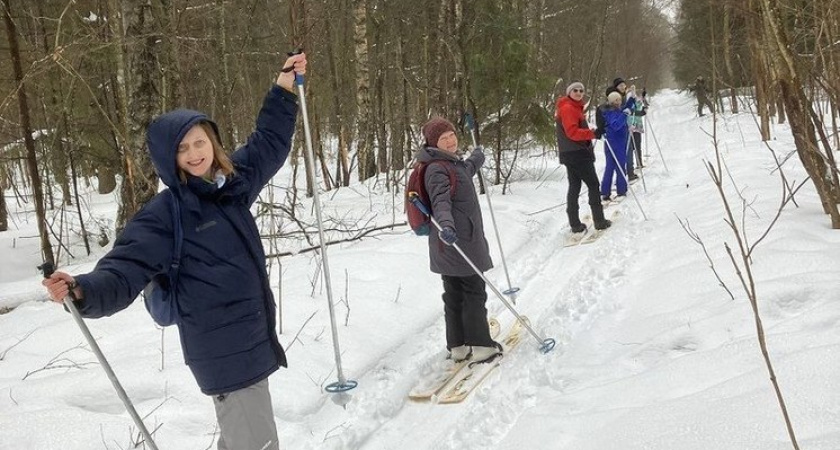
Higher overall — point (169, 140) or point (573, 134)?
point (169, 140)

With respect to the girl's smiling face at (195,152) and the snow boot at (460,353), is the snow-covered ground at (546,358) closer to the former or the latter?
the snow boot at (460,353)

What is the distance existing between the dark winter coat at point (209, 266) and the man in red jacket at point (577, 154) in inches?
225

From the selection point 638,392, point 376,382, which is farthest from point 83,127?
point 638,392

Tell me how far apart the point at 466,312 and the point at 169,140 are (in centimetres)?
272

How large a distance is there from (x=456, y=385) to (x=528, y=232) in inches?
172

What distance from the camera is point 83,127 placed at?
10.2 m

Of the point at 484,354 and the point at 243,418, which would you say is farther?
the point at 484,354

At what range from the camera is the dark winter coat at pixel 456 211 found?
13.4 feet

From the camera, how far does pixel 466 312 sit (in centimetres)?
431

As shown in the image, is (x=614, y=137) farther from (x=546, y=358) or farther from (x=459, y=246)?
(x=546, y=358)

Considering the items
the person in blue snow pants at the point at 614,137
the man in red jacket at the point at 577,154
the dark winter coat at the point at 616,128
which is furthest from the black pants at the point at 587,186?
the dark winter coat at the point at 616,128

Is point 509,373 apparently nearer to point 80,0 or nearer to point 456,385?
point 456,385

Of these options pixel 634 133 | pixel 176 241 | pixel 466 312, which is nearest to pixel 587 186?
pixel 466 312

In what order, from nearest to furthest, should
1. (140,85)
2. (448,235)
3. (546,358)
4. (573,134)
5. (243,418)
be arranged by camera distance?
(243,418), (448,235), (546,358), (140,85), (573,134)
